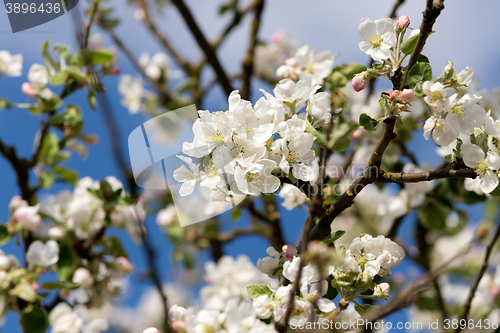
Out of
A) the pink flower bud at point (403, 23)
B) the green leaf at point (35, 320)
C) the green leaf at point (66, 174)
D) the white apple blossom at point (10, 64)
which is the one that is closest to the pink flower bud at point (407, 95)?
the pink flower bud at point (403, 23)

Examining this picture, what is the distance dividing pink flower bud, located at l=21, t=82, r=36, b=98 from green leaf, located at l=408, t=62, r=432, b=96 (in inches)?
68.7

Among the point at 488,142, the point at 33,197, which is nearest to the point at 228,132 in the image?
the point at 488,142

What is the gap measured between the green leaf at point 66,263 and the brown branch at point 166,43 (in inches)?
81.5

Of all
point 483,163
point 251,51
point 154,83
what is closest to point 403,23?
point 483,163

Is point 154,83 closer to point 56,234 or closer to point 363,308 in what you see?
point 56,234

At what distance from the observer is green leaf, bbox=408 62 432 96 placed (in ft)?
3.15

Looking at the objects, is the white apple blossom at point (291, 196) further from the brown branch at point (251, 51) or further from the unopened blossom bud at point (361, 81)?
the brown branch at point (251, 51)

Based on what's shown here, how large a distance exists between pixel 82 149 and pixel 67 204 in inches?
12.0

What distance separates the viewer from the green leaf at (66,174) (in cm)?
221

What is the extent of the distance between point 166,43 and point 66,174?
185 cm

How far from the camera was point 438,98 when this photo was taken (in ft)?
3.24

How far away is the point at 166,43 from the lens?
3.69m

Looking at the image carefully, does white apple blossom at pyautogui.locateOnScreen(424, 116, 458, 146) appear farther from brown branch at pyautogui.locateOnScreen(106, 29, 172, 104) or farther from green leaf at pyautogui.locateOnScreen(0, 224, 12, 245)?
brown branch at pyautogui.locateOnScreen(106, 29, 172, 104)

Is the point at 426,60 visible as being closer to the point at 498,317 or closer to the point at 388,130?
the point at 388,130
